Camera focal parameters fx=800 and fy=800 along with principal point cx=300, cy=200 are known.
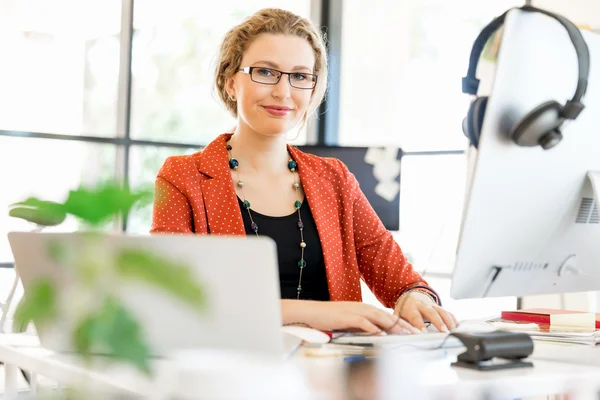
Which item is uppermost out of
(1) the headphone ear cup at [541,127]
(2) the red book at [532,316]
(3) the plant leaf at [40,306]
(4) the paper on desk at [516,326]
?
(1) the headphone ear cup at [541,127]

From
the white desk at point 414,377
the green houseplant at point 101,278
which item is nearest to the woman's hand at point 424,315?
the white desk at point 414,377

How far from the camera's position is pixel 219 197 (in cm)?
195

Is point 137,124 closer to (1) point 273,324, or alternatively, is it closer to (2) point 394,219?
(2) point 394,219

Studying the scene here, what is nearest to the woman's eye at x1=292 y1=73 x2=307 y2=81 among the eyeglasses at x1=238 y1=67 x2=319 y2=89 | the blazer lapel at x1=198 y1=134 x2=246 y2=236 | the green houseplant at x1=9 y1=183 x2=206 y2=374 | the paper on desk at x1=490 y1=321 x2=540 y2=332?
the eyeglasses at x1=238 y1=67 x2=319 y2=89

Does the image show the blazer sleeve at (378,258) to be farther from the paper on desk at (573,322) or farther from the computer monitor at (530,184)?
the computer monitor at (530,184)

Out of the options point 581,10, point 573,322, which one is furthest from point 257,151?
point 581,10

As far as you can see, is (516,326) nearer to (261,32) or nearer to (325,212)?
(325,212)

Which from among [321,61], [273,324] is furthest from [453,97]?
[273,324]

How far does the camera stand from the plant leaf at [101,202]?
1.36 feet

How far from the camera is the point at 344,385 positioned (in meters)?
0.92

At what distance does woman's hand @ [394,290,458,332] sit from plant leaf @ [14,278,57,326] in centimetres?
104

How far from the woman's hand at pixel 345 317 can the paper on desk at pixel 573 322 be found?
1.09ft

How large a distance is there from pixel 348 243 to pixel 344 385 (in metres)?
1.14

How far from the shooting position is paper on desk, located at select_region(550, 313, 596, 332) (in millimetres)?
1486
